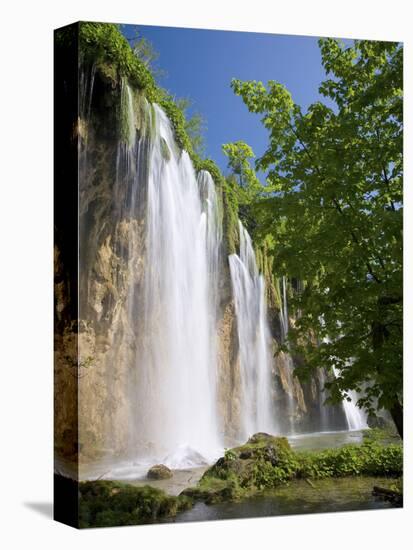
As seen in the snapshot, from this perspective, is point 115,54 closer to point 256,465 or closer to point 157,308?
point 157,308

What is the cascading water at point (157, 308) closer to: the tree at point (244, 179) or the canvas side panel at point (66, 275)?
the canvas side panel at point (66, 275)

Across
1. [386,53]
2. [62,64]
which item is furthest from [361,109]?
[62,64]

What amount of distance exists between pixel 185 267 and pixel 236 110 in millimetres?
1775

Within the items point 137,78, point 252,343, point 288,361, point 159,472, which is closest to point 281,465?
point 288,361

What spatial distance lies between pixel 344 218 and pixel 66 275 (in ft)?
10.4

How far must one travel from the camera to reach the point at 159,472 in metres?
10.2

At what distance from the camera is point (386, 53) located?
11.9 m

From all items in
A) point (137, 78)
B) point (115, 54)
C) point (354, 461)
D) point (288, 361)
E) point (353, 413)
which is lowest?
point (354, 461)

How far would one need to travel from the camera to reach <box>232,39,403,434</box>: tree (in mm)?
11539

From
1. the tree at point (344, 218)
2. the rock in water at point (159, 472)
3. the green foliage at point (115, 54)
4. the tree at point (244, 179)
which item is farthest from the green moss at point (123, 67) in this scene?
A: the rock in water at point (159, 472)

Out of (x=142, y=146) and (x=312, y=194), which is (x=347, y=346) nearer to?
(x=312, y=194)

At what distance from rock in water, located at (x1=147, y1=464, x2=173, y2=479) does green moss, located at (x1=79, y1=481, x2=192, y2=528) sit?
12 cm

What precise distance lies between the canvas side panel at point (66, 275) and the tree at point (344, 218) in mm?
2253

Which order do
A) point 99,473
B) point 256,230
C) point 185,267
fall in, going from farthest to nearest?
point 256,230
point 185,267
point 99,473
